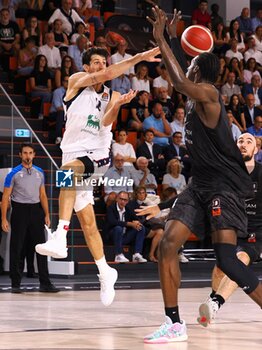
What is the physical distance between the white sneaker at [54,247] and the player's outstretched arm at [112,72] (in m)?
1.42

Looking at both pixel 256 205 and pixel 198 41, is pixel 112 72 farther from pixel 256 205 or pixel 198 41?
pixel 256 205

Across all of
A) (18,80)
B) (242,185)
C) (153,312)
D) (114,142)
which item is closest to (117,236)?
(114,142)

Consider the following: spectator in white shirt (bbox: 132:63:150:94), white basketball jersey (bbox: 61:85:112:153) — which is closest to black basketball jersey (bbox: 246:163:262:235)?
white basketball jersey (bbox: 61:85:112:153)

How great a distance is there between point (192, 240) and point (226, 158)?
9829mm

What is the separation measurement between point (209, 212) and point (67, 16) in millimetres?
12711

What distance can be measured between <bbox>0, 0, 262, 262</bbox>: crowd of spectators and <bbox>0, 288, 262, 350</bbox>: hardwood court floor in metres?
4.80

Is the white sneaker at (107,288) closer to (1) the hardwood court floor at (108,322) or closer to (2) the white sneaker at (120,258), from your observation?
(1) the hardwood court floor at (108,322)

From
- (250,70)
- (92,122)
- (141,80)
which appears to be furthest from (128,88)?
(92,122)

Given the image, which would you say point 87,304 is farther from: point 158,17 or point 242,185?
point 158,17

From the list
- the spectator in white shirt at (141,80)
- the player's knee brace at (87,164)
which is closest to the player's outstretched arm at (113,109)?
the player's knee brace at (87,164)

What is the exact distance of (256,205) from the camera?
8.07m

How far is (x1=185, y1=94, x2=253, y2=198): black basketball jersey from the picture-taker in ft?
20.9

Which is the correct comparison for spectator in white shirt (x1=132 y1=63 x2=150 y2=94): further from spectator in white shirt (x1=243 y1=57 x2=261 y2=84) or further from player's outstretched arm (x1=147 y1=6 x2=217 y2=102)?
player's outstretched arm (x1=147 y1=6 x2=217 y2=102)

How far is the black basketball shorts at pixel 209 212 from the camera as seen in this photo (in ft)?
20.7
